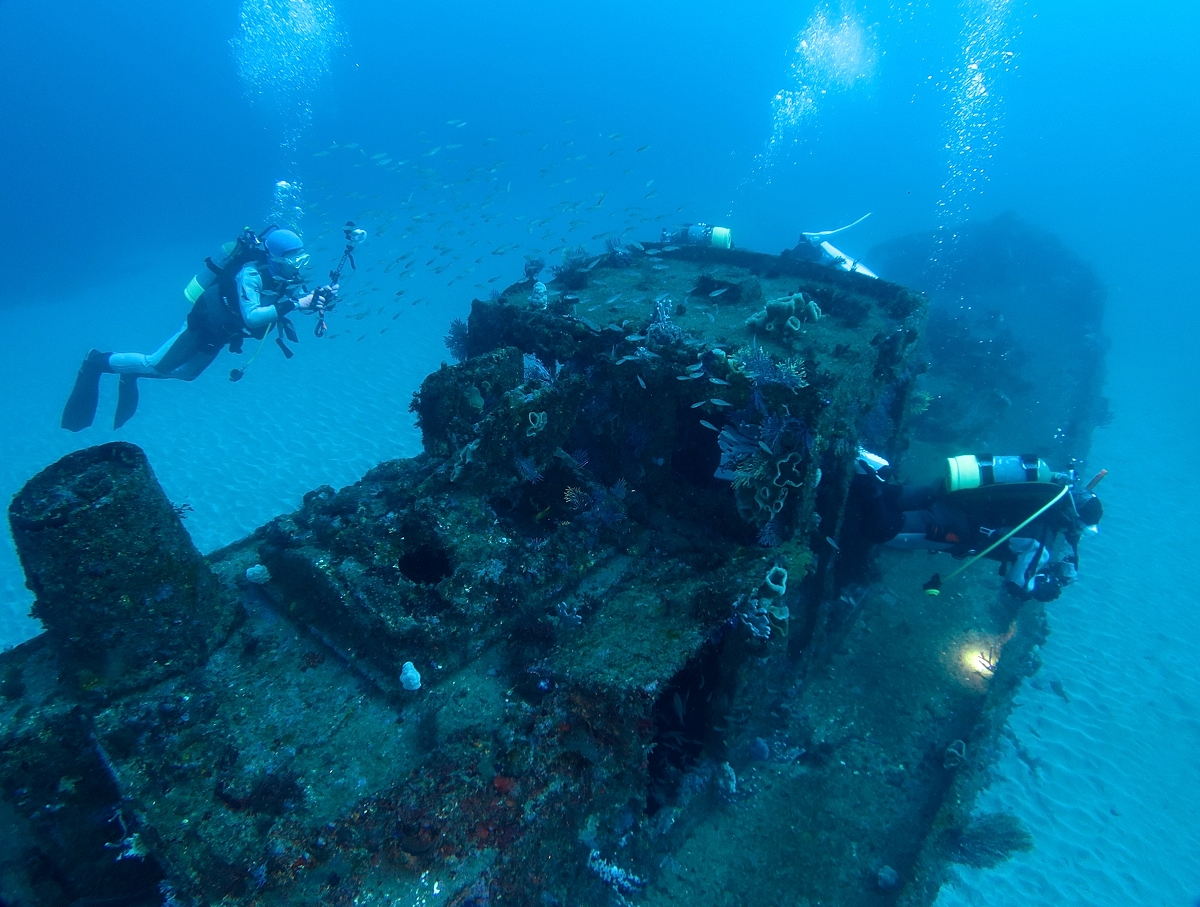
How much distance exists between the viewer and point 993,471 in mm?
6777

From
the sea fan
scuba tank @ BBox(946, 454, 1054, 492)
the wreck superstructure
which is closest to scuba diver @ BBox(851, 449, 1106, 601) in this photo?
scuba tank @ BBox(946, 454, 1054, 492)

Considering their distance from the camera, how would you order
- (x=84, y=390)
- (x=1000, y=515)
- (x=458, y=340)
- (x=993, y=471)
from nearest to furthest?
(x=993, y=471), (x=1000, y=515), (x=458, y=340), (x=84, y=390)

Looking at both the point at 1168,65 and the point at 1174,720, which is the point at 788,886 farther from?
the point at 1168,65

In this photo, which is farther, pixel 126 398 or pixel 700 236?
pixel 126 398

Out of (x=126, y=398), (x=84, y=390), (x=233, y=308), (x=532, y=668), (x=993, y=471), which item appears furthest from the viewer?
(x=126, y=398)

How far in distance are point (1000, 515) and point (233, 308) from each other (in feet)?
43.5

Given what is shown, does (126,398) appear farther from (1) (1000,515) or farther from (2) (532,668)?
(1) (1000,515)

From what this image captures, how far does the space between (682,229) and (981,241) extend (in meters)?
25.1

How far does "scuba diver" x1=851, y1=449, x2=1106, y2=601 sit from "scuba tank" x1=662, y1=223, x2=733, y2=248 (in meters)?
6.14

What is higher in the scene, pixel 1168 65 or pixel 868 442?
pixel 1168 65

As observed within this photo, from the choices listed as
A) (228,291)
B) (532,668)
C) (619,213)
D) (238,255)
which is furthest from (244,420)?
(619,213)

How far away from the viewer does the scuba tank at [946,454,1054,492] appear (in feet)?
21.9

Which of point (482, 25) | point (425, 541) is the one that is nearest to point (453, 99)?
point (482, 25)

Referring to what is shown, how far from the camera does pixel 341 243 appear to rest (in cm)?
5591
